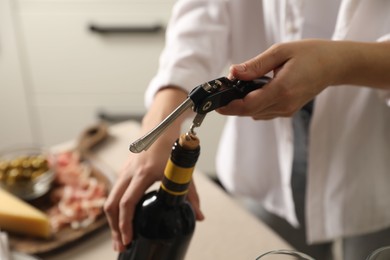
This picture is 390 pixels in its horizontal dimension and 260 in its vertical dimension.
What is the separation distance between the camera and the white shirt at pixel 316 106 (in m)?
0.63

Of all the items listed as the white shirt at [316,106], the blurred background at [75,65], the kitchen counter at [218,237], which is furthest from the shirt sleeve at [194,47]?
the blurred background at [75,65]

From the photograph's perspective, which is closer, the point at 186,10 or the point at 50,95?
the point at 186,10

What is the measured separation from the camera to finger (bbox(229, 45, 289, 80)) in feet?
1.33

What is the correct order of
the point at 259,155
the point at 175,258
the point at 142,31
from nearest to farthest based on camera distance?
the point at 175,258 → the point at 259,155 → the point at 142,31

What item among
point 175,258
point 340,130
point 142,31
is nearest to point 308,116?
point 340,130

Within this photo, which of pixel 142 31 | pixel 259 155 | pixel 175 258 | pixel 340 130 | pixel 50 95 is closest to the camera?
pixel 175 258

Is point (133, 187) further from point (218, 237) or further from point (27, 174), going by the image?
point (27, 174)

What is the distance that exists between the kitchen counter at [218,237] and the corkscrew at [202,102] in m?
0.21

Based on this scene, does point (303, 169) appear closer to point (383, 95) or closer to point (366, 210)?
point (366, 210)

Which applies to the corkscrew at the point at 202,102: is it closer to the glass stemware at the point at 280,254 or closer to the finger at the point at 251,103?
the finger at the point at 251,103

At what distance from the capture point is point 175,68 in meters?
0.64

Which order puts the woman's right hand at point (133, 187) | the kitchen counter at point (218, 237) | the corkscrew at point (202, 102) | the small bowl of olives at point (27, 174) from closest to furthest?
the corkscrew at point (202, 102) < the woman's right hand at point (133, 187) < the kitchen counter at point (218, 237) < the small bowl of olives at point (27, 174)

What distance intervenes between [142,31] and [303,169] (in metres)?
0.92

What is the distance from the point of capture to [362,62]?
484 mm
